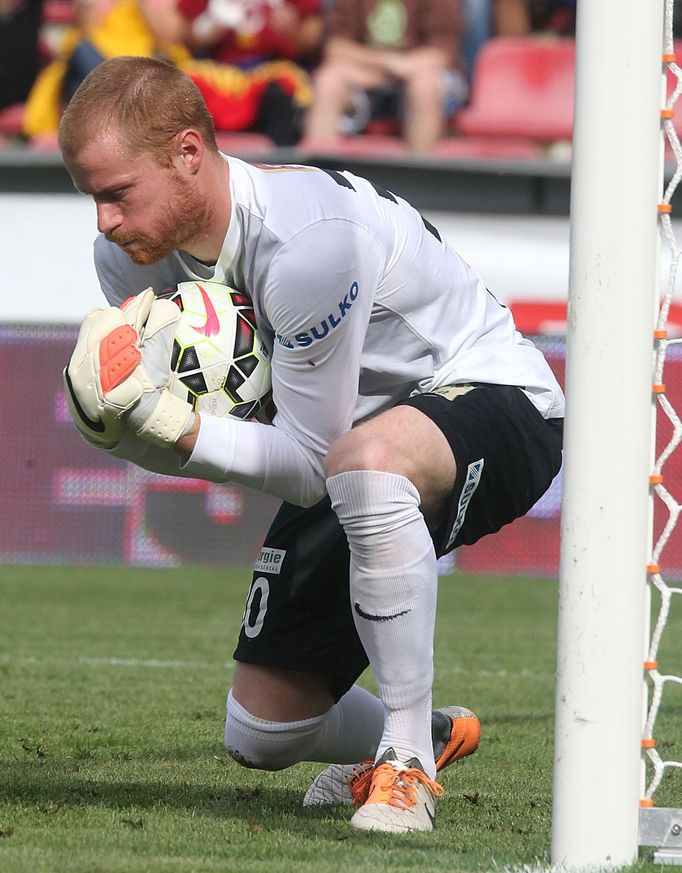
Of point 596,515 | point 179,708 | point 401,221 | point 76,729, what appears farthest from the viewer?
point 179,708

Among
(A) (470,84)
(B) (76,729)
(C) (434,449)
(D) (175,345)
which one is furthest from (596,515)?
(A) (470,84)

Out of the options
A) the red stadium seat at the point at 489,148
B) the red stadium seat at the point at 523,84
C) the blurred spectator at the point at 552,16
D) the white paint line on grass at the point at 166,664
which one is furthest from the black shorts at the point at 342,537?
the blurred spectator at the point at 552,16

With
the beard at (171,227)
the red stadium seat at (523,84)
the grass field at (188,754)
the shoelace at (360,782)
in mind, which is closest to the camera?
the grass field at (188,754)

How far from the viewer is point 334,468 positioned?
115 inches

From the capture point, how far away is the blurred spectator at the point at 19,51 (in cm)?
1125

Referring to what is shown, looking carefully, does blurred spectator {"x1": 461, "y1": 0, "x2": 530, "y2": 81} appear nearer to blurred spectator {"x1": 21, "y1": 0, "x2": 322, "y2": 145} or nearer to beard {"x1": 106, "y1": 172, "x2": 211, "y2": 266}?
blurred spectator {"x1": 21, "y1": 0, "x2": 322, "y2": 145}

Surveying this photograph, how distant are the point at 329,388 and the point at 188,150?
54cm

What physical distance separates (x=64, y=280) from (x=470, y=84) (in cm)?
352

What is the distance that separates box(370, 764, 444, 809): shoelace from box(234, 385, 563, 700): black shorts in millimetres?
498

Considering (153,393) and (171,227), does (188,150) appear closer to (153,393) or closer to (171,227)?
(171,227)

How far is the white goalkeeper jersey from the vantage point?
2.91 meters

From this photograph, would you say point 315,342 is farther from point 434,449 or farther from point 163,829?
point 163,829

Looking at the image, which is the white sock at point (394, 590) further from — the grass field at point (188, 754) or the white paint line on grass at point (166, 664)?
the white paint line on grass at point (166, 664)

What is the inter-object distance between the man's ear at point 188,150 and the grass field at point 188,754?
1269mm
